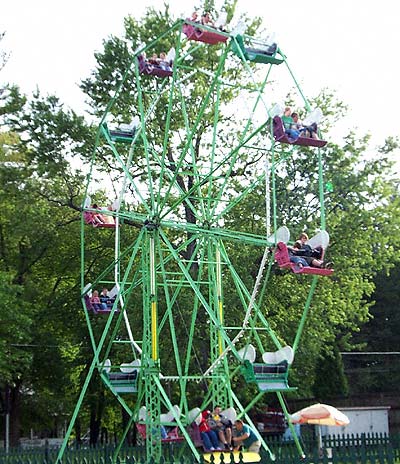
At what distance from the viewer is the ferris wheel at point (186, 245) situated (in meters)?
15.2

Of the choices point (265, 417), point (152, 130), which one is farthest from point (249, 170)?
point (265, 417)

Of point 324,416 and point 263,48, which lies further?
point 324,416

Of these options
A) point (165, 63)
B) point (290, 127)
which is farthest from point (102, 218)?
point (290, 127)

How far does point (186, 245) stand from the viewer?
62.5 feet

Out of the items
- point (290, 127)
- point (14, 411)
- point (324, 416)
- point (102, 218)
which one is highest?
point (290, 127)

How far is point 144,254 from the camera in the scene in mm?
17344

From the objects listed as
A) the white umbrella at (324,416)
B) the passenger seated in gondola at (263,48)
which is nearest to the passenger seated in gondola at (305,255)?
the passenger seated in gondola at (263,48)

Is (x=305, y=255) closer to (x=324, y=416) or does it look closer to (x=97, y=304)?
(x=324, y=416)

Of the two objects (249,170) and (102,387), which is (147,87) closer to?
(249,170)

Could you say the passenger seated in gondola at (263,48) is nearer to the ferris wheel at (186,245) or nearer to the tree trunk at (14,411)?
the ferris wheel at (186,245)

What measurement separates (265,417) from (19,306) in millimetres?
13685

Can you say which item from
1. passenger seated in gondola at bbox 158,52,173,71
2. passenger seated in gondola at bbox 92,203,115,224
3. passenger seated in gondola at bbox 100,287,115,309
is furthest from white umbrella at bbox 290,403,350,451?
passenger seated in gondola at bbox 158,52,173,71

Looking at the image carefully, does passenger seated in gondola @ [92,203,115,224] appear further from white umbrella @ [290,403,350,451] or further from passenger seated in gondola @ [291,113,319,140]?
white umbrella @ [290,403,350,451]

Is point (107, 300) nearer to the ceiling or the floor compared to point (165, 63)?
nearer to the floor
